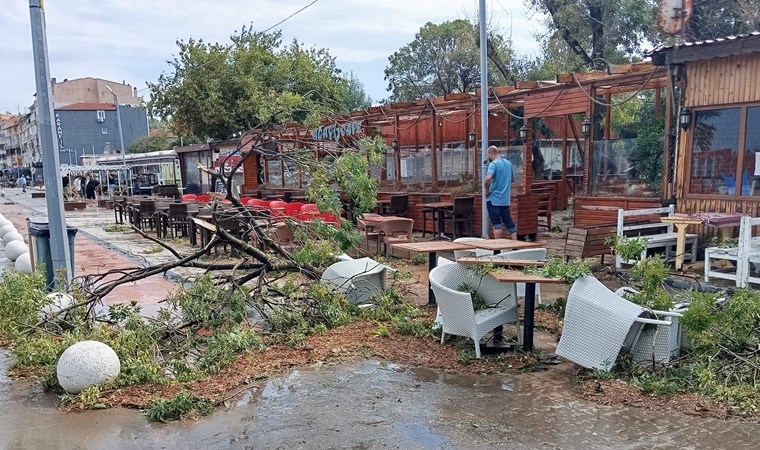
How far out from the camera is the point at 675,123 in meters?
9.78

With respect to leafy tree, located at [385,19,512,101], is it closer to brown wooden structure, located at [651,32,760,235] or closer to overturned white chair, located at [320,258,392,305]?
brown wooden structure, located at [651,32,760,235]

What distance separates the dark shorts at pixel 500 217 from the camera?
10891 millimetres

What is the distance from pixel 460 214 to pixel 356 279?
6.08m

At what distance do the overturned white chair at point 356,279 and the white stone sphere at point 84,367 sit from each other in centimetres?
268

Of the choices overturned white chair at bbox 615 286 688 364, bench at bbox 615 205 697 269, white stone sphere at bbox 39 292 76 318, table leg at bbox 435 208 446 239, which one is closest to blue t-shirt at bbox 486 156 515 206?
bench at bbox 615 205 697 269

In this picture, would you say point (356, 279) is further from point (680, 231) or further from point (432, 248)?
point (680, 231)

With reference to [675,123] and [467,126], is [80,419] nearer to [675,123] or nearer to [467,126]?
[675,123]

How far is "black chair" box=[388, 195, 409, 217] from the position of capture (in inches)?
571

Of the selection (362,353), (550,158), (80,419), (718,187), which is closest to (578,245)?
(718,187)

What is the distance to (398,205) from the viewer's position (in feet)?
48.0

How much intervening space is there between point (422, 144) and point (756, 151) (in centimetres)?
879

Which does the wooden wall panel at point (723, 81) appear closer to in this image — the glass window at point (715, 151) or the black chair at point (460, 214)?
the glass window at point (715, 151)

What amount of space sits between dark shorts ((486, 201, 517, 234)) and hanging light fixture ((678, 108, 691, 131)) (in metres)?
3.14

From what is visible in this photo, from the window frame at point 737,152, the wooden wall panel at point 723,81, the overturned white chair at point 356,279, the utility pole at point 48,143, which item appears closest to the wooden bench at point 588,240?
the window frame at point 737,152
